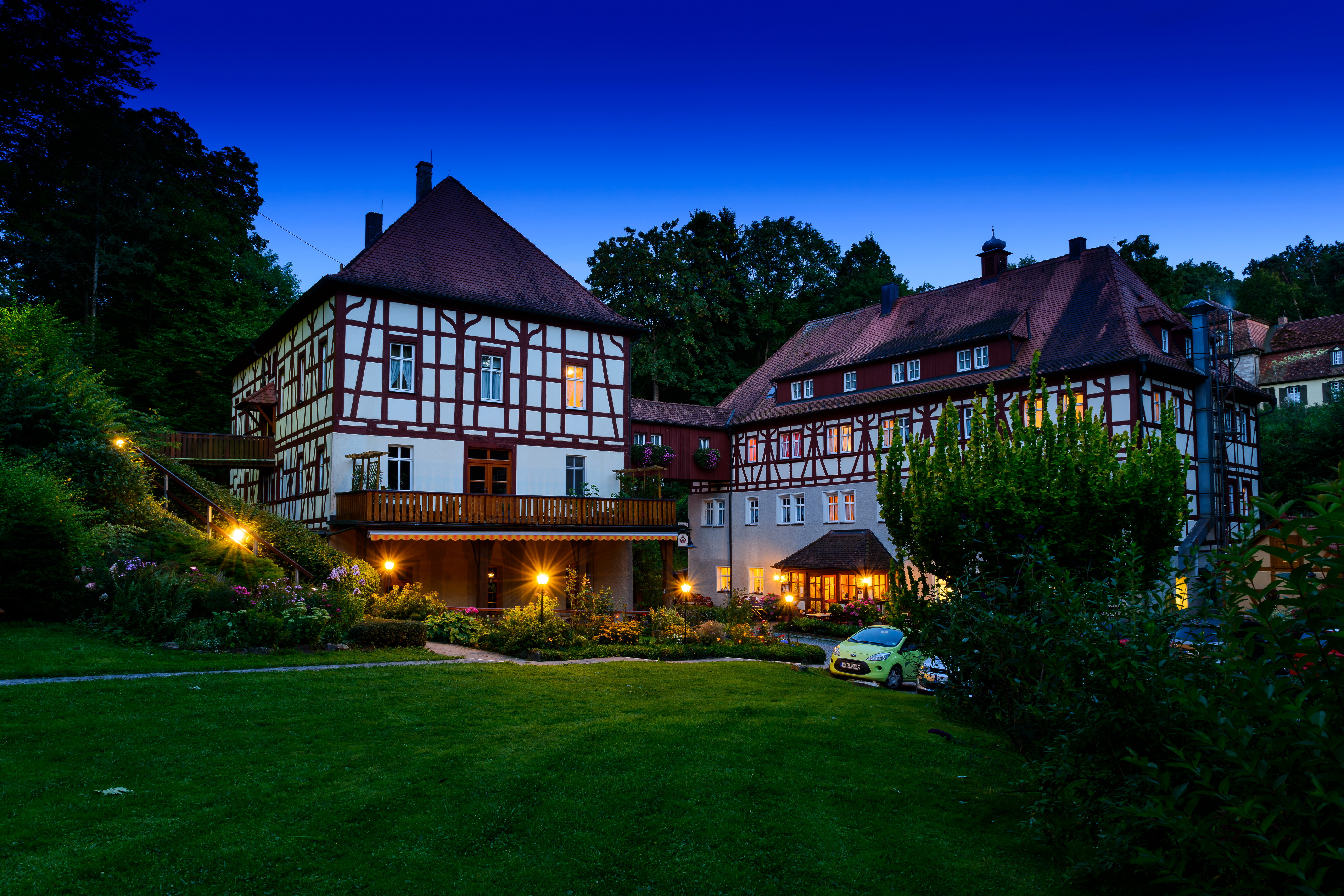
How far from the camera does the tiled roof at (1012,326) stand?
2845 cm

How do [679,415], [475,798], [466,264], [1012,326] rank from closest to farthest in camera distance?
1. [475,798]
2. [466,264]
3. [1012,326]
4. [679,415]

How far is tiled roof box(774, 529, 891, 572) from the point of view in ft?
104

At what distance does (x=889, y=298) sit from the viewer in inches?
1503

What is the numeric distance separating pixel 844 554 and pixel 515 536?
1319cm

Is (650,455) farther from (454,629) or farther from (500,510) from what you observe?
(454,629)

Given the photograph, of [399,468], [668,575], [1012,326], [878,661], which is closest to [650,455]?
[668,575]

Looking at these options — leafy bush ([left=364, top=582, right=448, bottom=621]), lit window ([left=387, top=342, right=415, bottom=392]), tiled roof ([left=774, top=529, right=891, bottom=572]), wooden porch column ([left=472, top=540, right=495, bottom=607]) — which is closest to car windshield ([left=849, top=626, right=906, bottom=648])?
leafy bush ([left=364, top=582, right=448, bottom=621])

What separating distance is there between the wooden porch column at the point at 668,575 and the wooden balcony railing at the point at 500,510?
6.90 meters

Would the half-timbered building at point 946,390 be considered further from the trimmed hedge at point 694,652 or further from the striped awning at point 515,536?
the striped awning at point 515,536

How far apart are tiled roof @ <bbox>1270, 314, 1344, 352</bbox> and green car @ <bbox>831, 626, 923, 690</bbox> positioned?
45.9 m

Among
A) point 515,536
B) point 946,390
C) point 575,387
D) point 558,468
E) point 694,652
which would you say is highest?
point 946,390

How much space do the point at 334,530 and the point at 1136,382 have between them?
947 inches

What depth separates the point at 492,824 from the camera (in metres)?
6.79

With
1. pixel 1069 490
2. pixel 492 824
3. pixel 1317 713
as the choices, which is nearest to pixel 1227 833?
pixel 1317 713
